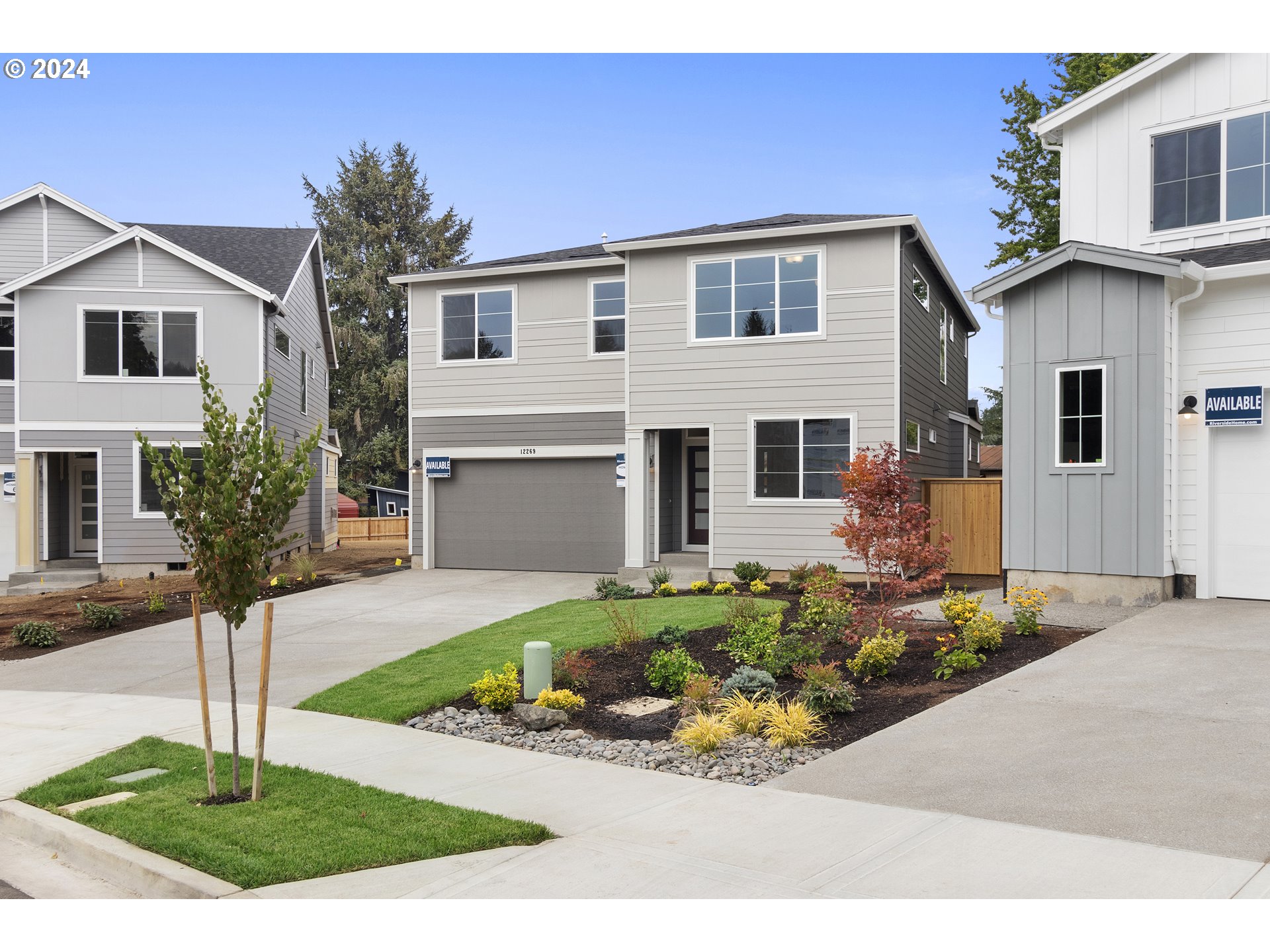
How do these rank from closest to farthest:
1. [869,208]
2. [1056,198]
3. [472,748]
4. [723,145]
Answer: [472,748] < [1056,198] < [723,145] < [869,208]

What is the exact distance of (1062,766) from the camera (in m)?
5.93

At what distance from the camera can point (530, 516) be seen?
62.7ft

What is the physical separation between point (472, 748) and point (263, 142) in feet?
140

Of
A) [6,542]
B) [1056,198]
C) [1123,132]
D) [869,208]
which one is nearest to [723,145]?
[869,208]

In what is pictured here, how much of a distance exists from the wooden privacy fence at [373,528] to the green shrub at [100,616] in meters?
17.3

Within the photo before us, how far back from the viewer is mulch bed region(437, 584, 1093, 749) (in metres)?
7.52

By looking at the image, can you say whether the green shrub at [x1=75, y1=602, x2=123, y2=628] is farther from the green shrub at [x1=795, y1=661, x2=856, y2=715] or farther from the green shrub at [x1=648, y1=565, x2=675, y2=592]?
the green shrub at [x1=795, y1=661, x2=856, y2=715]

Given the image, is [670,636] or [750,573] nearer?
[670,636]

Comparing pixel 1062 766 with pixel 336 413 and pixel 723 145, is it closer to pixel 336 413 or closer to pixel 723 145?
pixel 723 145

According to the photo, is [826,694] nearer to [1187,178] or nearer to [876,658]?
[876,658]

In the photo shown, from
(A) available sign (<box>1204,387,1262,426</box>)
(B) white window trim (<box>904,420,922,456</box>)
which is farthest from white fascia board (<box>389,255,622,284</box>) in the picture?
(A) available sign (<box>1204,387,1262,426</box>)

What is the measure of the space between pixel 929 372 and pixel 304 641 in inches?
476

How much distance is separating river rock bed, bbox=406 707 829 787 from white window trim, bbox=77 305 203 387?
14.2 m

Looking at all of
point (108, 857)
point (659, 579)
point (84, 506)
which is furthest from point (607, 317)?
point (108, 857)
